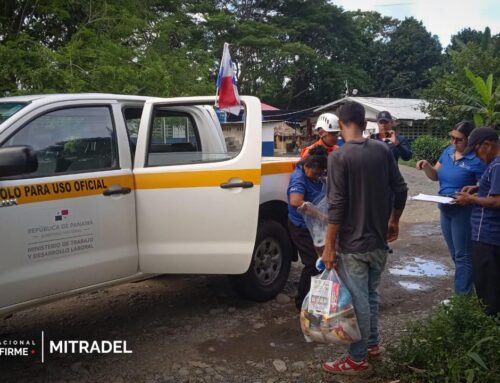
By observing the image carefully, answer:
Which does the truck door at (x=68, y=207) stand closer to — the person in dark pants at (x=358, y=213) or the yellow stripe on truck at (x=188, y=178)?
the yellow stripe on truck at (x=188, y=178)

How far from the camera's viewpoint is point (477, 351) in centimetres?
309

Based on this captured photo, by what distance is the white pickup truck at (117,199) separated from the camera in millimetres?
3424

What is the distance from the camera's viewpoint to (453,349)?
10.4ft

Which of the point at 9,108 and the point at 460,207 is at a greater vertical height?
the point at 9,108

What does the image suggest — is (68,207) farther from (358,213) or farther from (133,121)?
(358,213)

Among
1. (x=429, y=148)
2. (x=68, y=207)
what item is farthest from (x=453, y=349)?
(x=429, y=148)

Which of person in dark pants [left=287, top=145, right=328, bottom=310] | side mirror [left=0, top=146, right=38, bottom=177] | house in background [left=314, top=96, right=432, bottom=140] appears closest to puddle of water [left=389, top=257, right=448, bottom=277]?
person in dark pants [left=287, top=145, right=328, bottom=310]

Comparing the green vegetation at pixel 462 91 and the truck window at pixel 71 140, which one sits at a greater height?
the green vegetation at pixel 462 91

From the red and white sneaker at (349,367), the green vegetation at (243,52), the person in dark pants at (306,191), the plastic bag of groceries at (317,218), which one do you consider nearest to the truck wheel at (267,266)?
the person in dark pants at (306,191)

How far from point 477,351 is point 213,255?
2.06 meters

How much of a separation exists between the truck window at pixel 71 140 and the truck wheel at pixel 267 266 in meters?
1.61

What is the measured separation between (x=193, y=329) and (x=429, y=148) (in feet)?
68.7

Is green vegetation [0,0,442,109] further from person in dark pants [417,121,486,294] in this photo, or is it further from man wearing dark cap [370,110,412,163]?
person in dark pants [417,121,486,294]

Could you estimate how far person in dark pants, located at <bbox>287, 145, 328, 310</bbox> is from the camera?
4.40m
